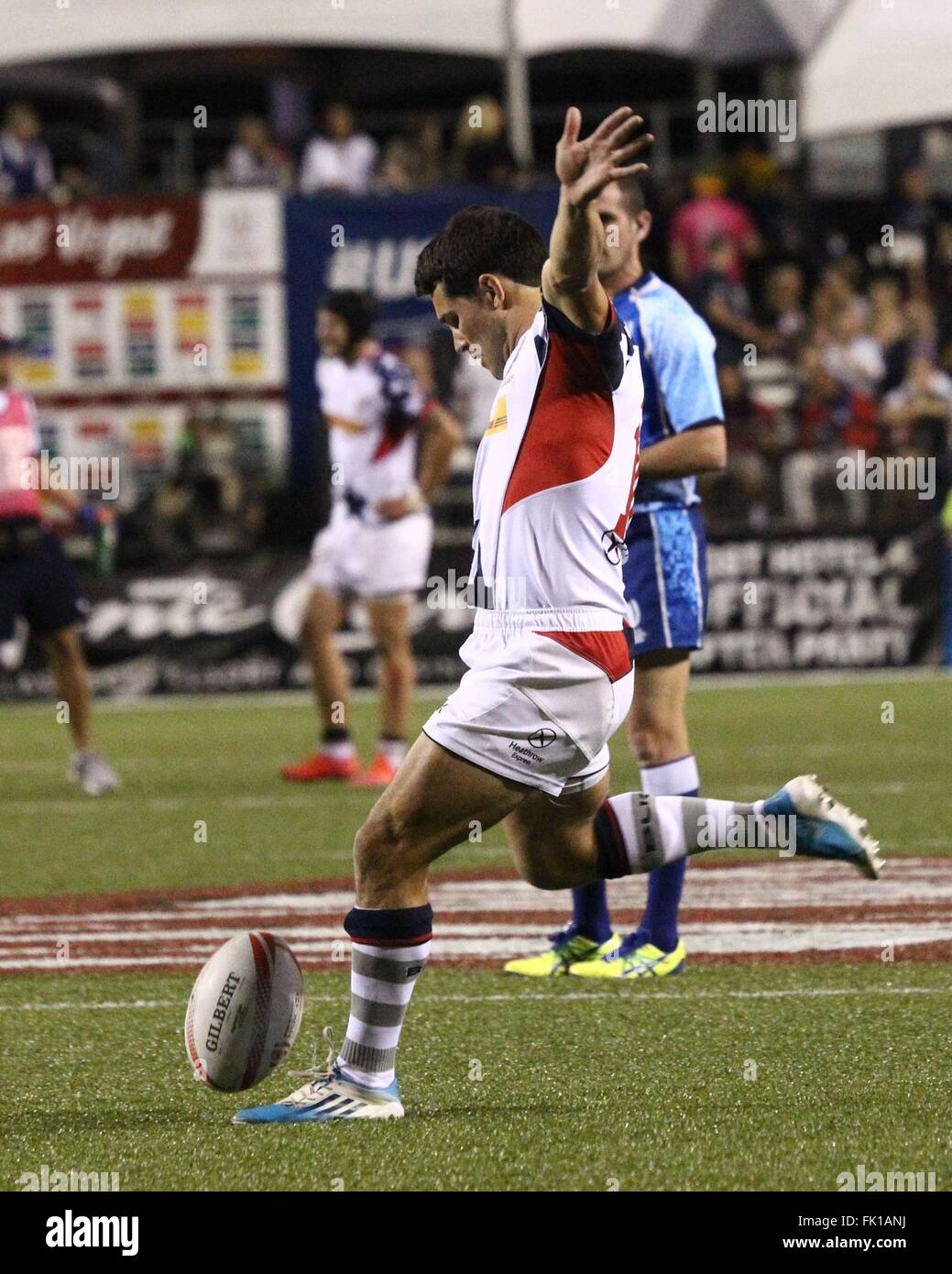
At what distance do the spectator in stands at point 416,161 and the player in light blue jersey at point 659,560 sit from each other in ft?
46.2

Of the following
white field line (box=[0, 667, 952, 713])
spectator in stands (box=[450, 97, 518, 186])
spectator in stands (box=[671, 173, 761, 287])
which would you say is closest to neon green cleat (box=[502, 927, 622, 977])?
white field line (box=[0, 667, 952, 713])

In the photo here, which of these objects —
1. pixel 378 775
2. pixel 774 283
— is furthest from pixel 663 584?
pixel 774 283

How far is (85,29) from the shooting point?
20.7m

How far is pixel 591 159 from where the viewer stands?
457cm

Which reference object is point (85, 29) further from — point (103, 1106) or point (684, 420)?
point (103, 1106)

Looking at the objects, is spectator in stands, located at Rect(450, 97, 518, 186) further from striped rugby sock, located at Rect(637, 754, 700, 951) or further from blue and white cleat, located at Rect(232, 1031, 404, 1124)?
blue and white cleat, located at Rect(232, 1031, 404, 1124)

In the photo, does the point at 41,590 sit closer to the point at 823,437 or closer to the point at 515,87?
the point at 823,437

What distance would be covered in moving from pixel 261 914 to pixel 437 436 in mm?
Result: 4951

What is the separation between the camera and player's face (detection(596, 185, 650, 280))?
6.68 metres

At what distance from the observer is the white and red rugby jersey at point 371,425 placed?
40.5 ft

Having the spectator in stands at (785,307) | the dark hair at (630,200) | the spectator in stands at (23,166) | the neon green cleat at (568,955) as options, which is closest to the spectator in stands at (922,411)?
the spectator in stands at (785,307)

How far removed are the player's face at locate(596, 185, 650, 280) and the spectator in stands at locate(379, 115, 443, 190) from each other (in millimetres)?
14014

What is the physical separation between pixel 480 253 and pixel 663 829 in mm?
1377

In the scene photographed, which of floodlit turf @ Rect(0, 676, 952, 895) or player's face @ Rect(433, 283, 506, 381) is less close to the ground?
player's face @ Rect(433, 283, 506, 381)
